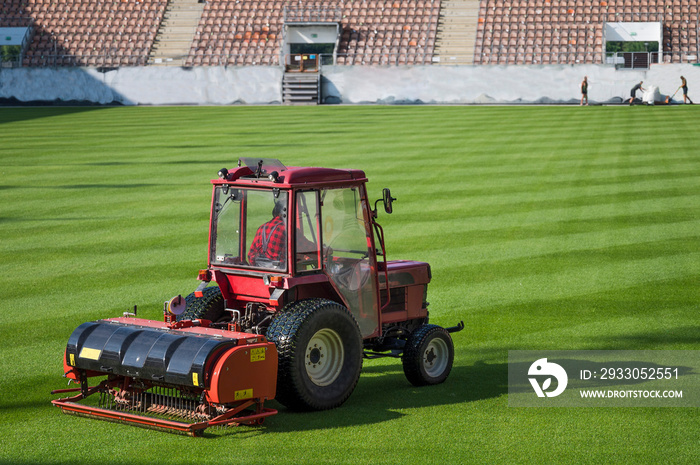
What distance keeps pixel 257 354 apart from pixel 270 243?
1.17 m

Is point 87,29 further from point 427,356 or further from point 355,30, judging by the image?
point 427,356

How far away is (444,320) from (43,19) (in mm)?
49015

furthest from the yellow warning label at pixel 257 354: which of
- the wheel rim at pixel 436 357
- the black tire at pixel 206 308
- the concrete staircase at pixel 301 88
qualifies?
the concrete staircase at pixel 301 88

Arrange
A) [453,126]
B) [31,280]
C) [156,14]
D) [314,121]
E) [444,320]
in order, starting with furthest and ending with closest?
[156,14], [314,121], [453,126], [31,280], [444,320]

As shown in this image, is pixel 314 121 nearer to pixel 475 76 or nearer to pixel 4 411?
pixel 475 76

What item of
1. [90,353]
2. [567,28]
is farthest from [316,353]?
[567,28]

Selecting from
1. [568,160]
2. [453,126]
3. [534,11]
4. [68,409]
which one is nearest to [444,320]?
[68,409]

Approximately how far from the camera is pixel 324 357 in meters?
7.21

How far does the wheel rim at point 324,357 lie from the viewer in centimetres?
712

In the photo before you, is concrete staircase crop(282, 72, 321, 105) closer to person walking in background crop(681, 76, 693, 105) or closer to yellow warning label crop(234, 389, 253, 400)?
person walking in background crop(681, 76, 693, 105)

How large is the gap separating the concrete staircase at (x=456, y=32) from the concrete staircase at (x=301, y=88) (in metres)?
Result: 6.52

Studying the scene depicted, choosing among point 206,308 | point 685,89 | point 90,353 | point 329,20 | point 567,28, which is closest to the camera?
point 90,353

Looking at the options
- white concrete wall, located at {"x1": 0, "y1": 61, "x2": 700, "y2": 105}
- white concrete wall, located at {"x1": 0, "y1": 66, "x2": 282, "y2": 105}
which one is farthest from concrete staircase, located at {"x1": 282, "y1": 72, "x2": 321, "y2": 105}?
white concrete wall, located at {"x1": 0, "y1": 66, "x2": 282, "y2": 105}

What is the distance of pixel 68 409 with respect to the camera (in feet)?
23.2
